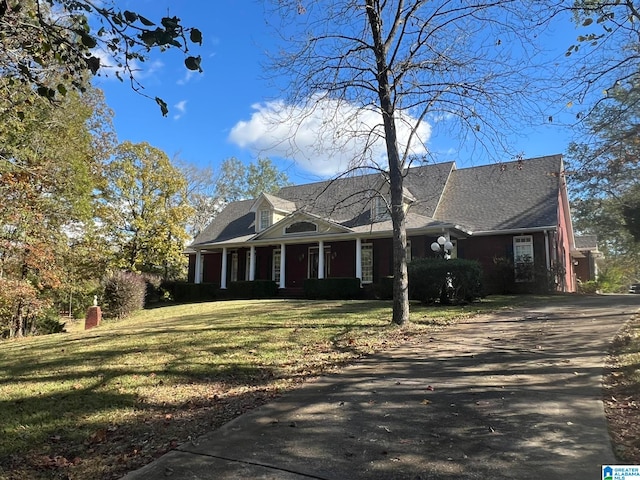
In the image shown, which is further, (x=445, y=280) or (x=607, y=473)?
(x=445, y=280)

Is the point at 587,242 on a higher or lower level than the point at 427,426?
higher

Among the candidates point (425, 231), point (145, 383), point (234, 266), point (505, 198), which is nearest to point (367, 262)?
point (425, 231)

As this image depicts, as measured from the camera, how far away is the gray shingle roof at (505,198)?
20609 mm

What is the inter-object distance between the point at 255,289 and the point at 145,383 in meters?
18.2

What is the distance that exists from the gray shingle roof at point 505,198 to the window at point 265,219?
9.74 metres

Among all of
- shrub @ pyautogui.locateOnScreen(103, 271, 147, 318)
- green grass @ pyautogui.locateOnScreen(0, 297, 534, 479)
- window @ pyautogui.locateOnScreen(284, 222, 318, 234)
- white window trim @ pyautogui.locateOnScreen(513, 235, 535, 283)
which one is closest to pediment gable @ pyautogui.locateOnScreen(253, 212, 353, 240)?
window @ pyautogui.locateOnScreen(284, 222, 318, 234)

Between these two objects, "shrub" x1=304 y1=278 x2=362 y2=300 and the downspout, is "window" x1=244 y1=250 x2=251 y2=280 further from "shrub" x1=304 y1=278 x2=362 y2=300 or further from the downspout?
the downspout

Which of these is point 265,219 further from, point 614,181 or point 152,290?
point 614,181

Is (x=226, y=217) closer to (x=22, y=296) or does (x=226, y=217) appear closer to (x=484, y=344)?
(x=22, y=296)

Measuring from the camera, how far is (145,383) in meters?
5.84

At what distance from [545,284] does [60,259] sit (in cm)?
2129

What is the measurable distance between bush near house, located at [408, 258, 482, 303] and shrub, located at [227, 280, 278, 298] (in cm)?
1101
